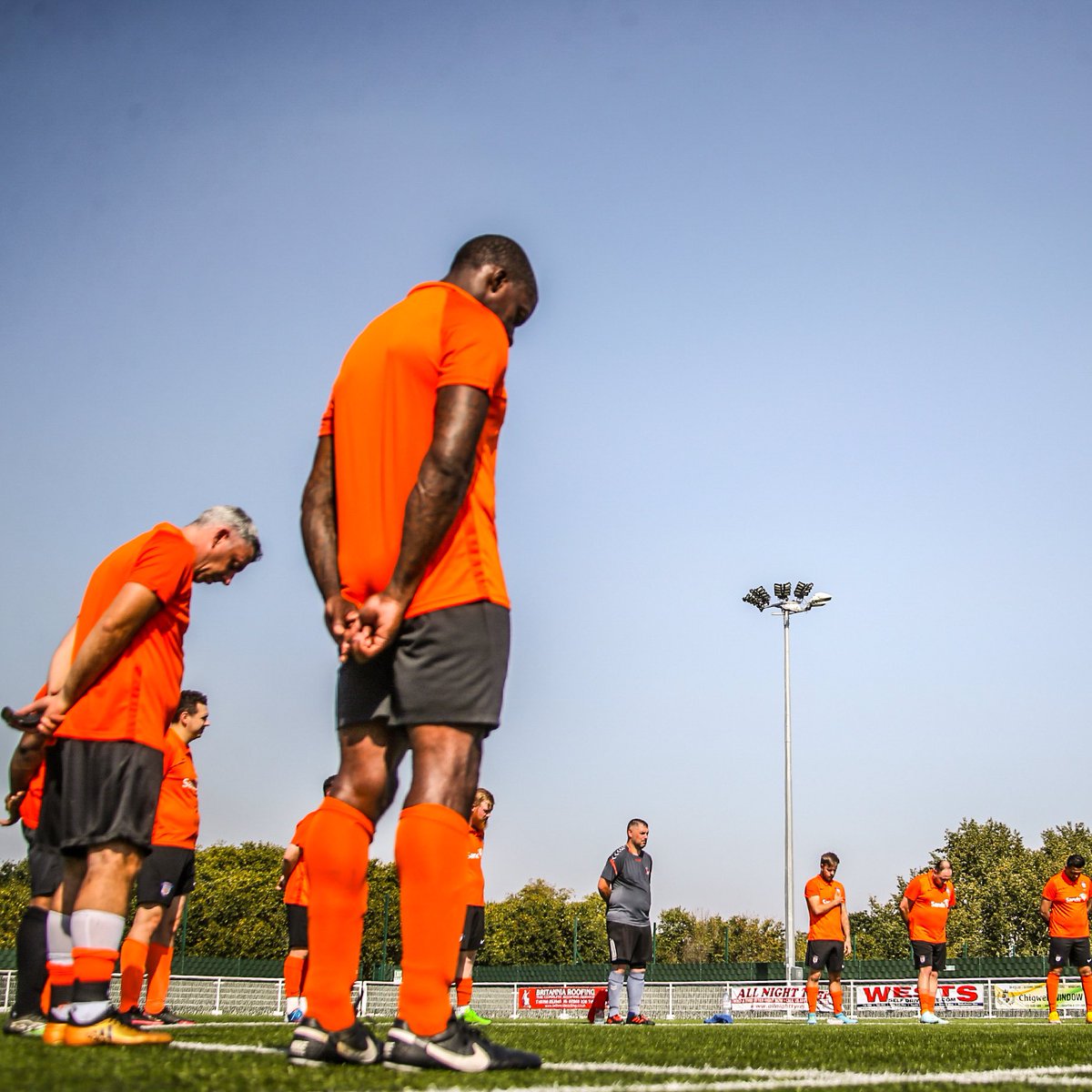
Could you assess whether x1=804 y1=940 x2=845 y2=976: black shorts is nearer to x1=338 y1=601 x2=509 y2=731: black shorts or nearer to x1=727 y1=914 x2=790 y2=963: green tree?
x1=338 y1=601 x2=509 y2=731: black shorts

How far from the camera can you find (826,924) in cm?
1552

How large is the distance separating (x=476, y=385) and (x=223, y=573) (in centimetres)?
173

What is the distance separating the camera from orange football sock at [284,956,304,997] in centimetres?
1026

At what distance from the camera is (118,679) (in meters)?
3.87

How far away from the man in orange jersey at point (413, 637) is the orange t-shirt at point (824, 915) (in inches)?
526

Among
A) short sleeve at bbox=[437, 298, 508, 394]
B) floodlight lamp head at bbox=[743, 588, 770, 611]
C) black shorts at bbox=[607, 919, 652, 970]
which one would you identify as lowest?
black shorts at bbox=[607, 919, 652, 970]

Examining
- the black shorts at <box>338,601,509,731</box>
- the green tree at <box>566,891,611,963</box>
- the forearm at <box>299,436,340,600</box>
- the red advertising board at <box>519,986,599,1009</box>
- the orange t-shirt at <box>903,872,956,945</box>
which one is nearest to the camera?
the black shorts at <box>338,601,509,731</box>

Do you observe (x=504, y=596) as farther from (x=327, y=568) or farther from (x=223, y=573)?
(x=223, y=573)

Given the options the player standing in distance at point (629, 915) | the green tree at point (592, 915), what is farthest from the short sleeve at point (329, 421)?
the green tree at point (592, 915)

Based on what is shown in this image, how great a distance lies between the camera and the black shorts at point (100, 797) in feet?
12.2

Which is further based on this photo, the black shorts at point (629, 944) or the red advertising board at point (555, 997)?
the red advertising board at point (555, 997)

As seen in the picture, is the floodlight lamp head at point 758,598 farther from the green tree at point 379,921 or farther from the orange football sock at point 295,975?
the orange football sock at point 295,975

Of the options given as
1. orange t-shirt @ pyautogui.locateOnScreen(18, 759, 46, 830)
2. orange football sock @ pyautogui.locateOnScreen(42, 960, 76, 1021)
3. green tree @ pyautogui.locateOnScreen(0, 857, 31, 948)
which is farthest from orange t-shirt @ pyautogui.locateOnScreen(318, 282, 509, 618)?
green tree @ pyautogui.locateOnScreen(0, 857, 31, 948)

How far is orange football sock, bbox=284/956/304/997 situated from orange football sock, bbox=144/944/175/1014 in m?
1.63
